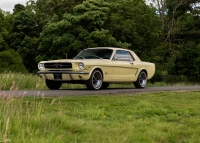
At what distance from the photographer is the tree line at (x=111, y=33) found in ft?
115

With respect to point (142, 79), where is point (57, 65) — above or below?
above

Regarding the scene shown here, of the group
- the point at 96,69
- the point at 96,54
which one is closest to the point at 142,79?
the point at 96,54

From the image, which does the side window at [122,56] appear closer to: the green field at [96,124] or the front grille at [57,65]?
the front grille at [57,65]

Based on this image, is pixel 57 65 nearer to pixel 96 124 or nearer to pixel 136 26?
pixel 96 124

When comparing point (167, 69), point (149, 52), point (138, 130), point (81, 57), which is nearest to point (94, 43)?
point (149, 52)

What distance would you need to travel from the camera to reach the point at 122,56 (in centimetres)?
1362

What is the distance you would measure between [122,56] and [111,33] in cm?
2456

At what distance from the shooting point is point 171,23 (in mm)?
48500

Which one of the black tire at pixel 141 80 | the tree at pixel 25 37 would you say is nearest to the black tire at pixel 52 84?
the black tire at pixel 141 80

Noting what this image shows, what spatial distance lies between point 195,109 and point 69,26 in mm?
28404

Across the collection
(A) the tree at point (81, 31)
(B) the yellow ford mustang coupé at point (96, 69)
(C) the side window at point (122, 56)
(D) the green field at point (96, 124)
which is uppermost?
(A) the tree at point (81, 31)

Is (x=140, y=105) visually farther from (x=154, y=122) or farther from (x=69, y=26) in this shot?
(x=69, y=26)

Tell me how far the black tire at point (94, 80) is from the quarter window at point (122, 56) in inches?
49.4

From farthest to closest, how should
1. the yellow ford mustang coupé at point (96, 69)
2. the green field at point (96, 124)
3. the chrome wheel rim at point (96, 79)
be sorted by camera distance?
the chrome wheel rim at point (96, 79)
the yellow ford mustang coupé at point (96, 69)
the green field at point (96, 124)
